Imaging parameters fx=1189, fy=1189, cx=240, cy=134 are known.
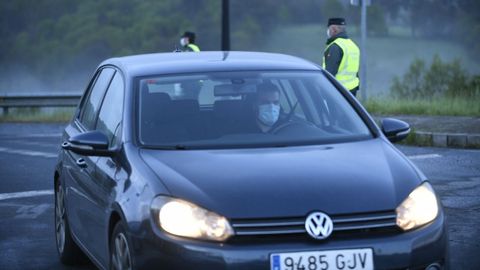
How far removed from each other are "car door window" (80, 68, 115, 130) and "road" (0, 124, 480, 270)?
994mm

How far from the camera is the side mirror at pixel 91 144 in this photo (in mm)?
6305

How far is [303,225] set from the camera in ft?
17.4

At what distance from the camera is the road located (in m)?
8.28

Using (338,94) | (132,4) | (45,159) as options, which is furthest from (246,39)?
(338,94)

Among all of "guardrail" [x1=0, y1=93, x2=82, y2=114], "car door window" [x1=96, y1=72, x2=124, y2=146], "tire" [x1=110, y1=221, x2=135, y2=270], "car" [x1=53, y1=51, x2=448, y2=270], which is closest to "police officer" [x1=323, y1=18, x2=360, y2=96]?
"car" [x1=53, y1=51, x2=448, y2=270]

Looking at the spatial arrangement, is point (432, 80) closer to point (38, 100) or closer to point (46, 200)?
point (38, 100)

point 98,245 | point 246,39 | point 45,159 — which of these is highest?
point 98,245

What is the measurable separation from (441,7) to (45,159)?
4076 centimetres

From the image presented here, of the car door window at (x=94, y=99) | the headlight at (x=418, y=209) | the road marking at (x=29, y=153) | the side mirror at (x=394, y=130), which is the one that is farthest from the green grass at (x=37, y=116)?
the headlight at (x=418, y=209)

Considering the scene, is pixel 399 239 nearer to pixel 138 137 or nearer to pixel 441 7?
pixel 138 137

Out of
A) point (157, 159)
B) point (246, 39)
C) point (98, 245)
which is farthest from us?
point (246, 39)

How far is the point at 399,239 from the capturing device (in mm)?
5395

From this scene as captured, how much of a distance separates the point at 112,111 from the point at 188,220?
1.72 metres

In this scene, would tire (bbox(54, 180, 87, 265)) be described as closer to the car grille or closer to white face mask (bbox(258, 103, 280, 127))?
white face mask (bbox(258, 103, 280, 127))
